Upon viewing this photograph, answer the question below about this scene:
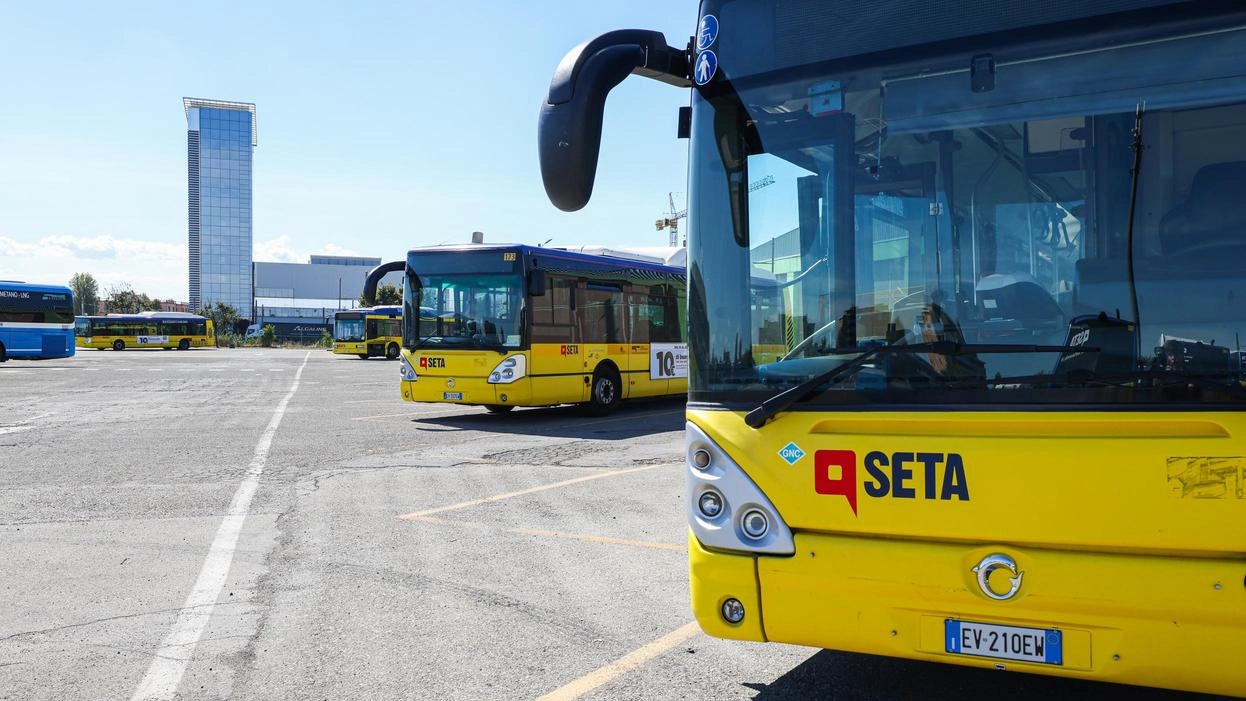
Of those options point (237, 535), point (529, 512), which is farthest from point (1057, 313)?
point (237, 535)

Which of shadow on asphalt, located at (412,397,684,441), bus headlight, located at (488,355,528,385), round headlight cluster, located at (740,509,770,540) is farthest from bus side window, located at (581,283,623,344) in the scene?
round headlight cluster, located at (740,509,770,540)

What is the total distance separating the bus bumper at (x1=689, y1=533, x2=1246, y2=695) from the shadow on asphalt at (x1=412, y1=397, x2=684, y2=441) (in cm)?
935

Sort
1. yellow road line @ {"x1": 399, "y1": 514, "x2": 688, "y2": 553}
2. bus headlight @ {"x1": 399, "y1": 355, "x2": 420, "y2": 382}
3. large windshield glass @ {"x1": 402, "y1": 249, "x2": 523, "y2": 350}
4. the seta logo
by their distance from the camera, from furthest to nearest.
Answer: bus headlight @ {"x1": 399, "y1": 355, "x2": 420, "y2": 382} → large windshield glass @ {"x1": 402, "y1": 249, "x2": 523, "y2": 350} → yellow road line @ {"x1": 399, "y1": 514, "x2": 688, "y2": 553} → the seta logo

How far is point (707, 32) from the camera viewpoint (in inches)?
152

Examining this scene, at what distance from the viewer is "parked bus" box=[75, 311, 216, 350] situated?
70312 millimetres

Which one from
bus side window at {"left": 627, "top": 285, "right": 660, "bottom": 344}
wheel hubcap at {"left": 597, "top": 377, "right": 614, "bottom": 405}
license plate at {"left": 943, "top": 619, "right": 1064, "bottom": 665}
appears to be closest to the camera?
license plate at {"left": 943, "top": 619, "right": 1064, "bottom": 665}

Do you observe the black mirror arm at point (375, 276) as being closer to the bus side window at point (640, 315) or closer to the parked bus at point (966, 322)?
the bus side window at point (640, 315)

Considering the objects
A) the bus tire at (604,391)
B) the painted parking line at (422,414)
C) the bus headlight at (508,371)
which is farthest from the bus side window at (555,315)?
the painted parking line at (422,414)

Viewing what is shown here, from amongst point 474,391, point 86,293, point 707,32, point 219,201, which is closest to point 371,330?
point 474,391

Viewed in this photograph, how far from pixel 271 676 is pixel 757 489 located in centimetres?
220

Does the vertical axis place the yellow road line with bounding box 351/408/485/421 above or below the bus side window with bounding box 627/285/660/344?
below

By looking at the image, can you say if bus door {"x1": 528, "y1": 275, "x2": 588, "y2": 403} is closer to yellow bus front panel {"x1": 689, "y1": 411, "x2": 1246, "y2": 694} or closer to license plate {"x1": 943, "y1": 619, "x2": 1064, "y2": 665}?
yellow bus front panel {"x1": 689, "y1": 411, "x2": 1246, "y2": 694}

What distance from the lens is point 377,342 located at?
5588 centimetres

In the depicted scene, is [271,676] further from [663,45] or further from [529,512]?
[529,512]
